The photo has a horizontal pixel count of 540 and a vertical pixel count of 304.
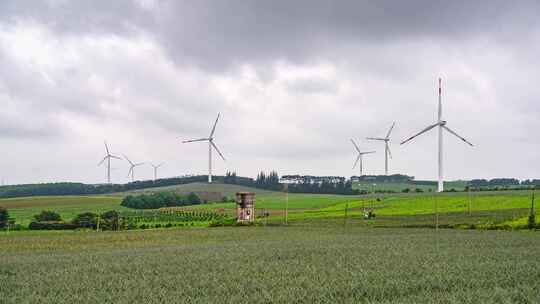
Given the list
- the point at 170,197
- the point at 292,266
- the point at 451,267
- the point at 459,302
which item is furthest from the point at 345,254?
the point at 170,197

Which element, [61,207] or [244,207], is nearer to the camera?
[244,207]

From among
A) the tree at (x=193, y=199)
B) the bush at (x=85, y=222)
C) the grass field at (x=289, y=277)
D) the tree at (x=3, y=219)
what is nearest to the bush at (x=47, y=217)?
the tree at (x=3, y=219)

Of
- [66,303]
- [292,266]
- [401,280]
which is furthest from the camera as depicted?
[292,266]

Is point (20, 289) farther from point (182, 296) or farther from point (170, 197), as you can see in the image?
point (170, 197)

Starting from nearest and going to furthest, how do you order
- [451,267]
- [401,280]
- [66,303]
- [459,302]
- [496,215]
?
[459,302], [66,303], [401,280], [451,267], [496,215]

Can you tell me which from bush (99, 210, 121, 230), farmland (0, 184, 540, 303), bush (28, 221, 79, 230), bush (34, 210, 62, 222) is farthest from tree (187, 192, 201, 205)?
farmland (0, 184, 540, 303)

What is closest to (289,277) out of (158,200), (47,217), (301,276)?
(301,276)

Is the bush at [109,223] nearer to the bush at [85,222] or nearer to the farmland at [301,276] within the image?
the bush at [85,222]

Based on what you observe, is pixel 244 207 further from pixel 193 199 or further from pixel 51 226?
pixel 193 199

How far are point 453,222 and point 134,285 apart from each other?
5455cm

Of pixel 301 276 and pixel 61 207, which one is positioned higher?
pixel 301 276

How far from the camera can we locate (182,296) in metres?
21.5

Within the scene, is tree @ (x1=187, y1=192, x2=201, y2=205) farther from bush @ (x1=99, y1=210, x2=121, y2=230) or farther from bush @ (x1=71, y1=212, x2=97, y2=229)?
bush @ (x1=71, y1=212, x2=97, y2=229)

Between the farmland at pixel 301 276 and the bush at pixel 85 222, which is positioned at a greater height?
the farmland at pixel 301 276
